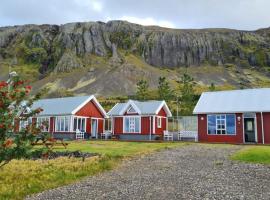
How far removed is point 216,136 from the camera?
3378 cm

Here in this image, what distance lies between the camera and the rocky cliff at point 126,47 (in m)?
172

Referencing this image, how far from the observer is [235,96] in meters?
36.1

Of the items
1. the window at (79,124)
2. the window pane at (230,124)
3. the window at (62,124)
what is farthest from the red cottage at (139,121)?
the window pane at (230,124)

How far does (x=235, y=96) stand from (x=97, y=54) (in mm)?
138622

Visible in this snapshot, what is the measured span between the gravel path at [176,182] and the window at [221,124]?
17.0 metres

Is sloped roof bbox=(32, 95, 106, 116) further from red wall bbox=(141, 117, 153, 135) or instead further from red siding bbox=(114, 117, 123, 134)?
red wall bbox=(141, 117, 153, 135)

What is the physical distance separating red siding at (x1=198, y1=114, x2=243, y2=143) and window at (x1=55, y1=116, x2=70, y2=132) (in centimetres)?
1570

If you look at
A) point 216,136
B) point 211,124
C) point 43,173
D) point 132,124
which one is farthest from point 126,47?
point 43,173

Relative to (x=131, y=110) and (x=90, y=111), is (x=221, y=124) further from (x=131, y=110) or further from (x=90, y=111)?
(x=90, y=111)

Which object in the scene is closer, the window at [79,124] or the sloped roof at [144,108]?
the sloped roof at [144,108]

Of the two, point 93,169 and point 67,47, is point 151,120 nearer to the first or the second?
point 93,169

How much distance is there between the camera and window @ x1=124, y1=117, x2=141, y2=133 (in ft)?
132

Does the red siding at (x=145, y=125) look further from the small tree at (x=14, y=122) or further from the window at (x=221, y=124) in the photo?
the small tree at (x=14, y=122)

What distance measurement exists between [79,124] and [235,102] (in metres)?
18.6
